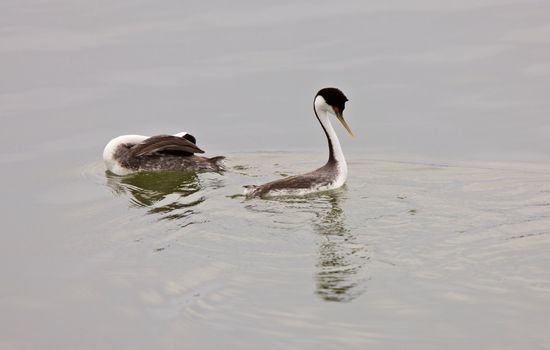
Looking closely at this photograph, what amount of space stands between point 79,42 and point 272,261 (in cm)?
1043

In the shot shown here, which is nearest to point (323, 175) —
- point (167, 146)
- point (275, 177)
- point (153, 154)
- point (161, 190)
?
point (275, 177)

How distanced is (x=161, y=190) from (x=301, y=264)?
4.00 m

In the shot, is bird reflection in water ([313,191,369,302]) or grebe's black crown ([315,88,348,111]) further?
grebe's black crown ([315,88,348,111])

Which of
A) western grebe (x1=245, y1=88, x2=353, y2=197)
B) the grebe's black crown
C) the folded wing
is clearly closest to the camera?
western grebe (x1=245, y1=88, x2=353, y2=197)

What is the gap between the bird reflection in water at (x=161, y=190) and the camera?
12.7 metres

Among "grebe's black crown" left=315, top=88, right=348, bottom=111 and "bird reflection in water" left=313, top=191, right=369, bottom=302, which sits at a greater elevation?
"grebe's black crown" left=315, top=88, right=348, bottom=111

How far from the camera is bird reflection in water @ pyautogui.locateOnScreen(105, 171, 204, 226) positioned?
41.7ft

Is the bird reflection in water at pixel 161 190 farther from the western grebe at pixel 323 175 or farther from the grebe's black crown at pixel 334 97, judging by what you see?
the grebe's black crown at pixel 334 97

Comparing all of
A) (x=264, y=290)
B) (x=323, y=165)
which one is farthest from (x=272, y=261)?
(x=323, y=165)

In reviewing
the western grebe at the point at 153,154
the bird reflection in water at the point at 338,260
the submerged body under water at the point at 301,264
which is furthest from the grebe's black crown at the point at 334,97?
the bird reflection in water at the point at 338,260

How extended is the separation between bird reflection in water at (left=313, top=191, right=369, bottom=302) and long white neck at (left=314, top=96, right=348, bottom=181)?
4.27 ft

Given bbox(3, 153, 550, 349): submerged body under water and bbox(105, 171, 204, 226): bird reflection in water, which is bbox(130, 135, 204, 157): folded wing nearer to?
bbox(105, 171, 204, 226): bird reflection in water

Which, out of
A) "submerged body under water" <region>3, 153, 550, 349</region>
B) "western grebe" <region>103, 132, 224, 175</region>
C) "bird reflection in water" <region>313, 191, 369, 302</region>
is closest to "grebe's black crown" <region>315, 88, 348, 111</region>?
"submerged body under water" <region>3, 153, 550, 349</region>

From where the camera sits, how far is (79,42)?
19.8 meters
